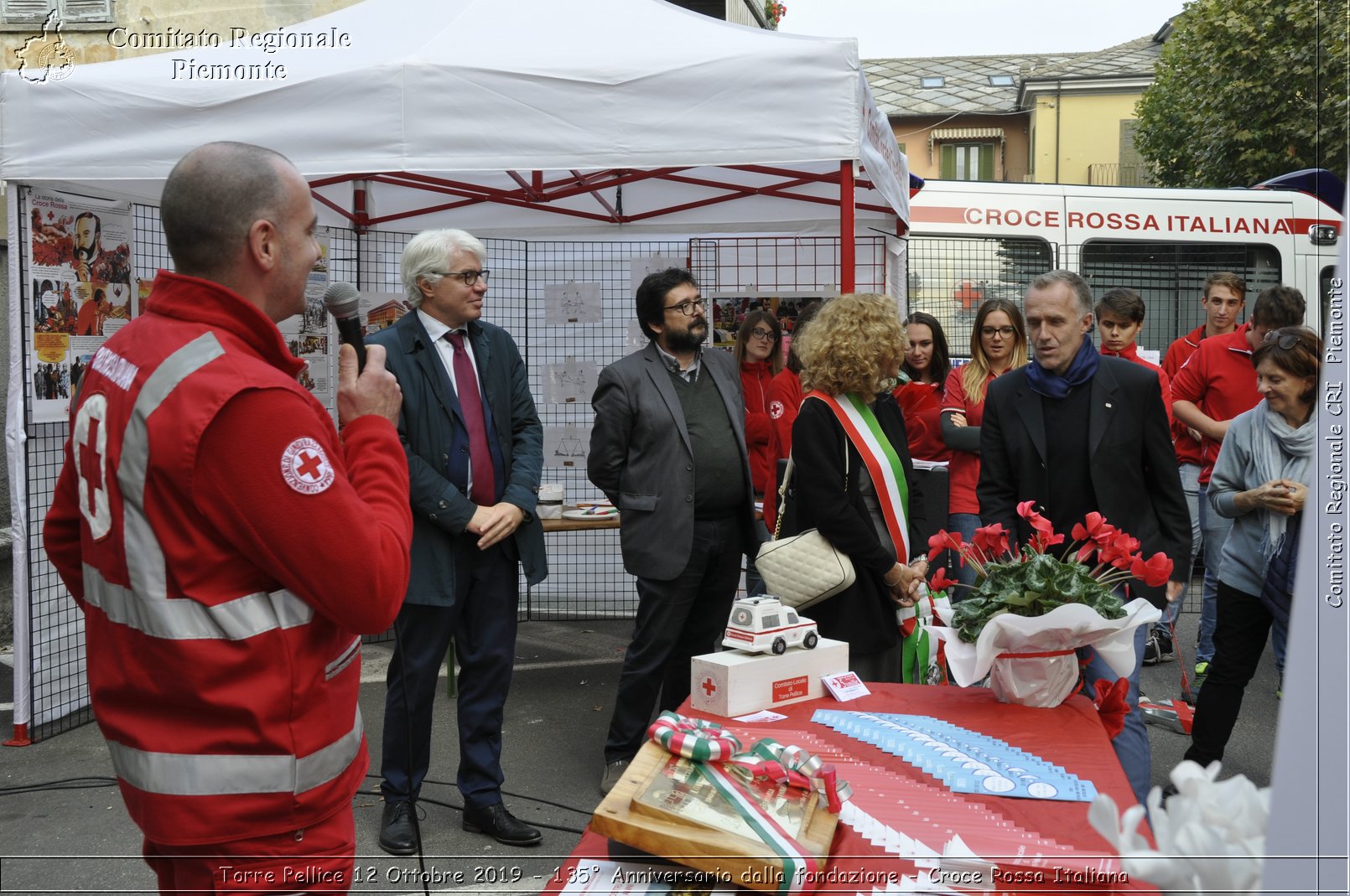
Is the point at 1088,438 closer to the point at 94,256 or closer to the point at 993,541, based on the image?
the point at 993,541

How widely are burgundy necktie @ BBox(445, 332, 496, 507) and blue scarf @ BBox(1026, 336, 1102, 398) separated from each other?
1854mm

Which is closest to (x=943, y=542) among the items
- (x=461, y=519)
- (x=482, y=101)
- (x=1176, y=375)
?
(x=461, y=519)

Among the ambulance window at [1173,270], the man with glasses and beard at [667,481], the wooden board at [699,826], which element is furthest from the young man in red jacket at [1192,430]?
the wooden board at [699,826]

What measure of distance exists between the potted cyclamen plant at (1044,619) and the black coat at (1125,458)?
86 centimetres

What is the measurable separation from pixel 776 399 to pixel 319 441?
4.37 meters

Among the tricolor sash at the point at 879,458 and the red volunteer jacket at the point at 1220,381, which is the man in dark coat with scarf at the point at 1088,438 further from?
the red volunteer jacket at the point at 1220,381

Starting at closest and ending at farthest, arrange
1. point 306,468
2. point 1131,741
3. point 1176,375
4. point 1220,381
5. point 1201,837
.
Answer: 1. point 1201,837
2. point 306,468
3. point 1131,741
4. point 1220,381
5. point 1176,375

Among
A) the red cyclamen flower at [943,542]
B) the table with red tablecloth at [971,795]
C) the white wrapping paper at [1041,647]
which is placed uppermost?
the red cyclamen flower at [943,542]

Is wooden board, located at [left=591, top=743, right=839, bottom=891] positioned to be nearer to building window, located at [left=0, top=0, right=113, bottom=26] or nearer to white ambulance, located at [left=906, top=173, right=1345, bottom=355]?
white ambulance, located at [left=906, top=173, right=1345, bottom=355]

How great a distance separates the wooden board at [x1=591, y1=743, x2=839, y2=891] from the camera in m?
1.56

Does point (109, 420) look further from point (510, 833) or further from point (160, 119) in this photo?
point (160, 119)

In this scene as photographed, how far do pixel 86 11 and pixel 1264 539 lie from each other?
1008cm

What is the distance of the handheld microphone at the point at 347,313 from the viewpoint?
7.50 feet

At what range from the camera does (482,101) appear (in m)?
4.01
